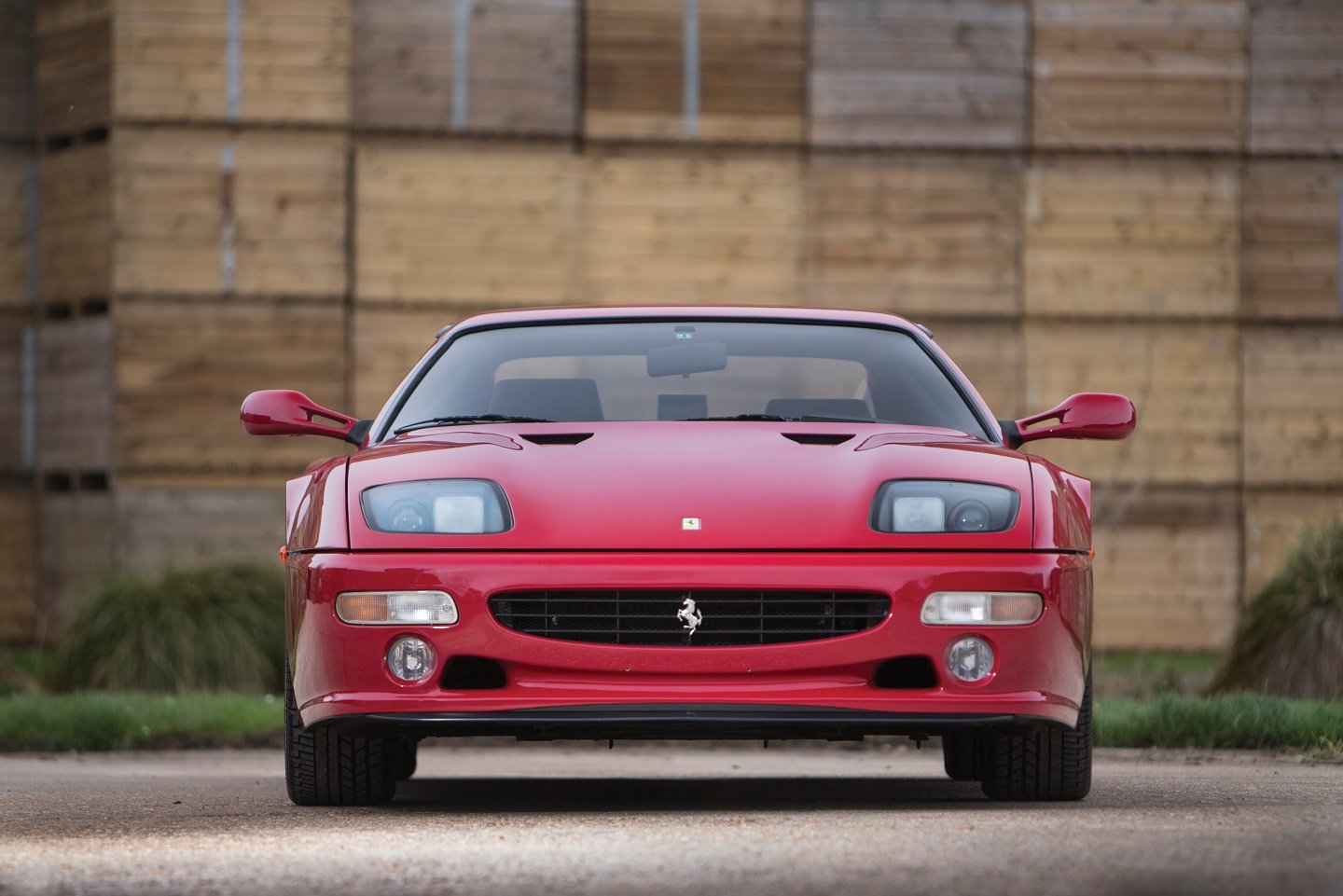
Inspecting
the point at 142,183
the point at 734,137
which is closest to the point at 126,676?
the point at 142,183

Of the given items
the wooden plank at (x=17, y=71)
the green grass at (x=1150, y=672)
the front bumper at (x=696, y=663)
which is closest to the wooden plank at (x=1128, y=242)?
the green grass at (x=1150, y=672)

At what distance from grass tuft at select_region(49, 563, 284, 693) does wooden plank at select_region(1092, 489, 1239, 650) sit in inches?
270

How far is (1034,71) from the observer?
16.4 meters

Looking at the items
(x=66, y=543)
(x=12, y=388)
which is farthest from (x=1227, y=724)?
(x=12, y=388)

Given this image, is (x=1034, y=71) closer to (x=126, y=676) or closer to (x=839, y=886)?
A: (x=126, y=676)

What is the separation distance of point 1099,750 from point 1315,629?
1773 mm

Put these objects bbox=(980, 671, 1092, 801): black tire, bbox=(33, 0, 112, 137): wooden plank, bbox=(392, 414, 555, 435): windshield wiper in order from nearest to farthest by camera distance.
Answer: bbox=(980, 671, 1092, 801): black tire → bbox=(392, 414, 555, 435): windshield wiper → bbox=(33, 0, 112, 137): wooden plank

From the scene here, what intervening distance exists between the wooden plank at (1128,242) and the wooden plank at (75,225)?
23.6ft

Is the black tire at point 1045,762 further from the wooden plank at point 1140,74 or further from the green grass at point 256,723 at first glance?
the wooden plank at point 1140,74

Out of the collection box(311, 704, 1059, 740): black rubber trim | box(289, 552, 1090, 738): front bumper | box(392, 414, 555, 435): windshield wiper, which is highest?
box(392, 414, 555, 435): windshield wiper

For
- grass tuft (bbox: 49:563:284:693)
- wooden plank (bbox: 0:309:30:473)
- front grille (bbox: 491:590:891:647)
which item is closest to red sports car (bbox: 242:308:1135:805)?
front grille (bbox: 491:590:891:647)

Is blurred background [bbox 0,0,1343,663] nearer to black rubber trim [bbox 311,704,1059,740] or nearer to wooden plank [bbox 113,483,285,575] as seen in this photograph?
wooden plank [bbox 113,483,285,575]

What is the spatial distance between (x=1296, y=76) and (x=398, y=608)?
13.4 metres

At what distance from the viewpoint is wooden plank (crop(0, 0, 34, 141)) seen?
1678cm
